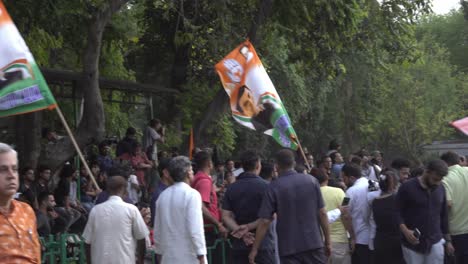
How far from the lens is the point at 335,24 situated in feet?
60.3

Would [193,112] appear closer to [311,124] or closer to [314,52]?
[314,52]

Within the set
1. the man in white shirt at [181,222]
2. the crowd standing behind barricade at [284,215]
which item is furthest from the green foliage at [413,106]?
the man in white shirt at [181,222]

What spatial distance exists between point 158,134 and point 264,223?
8888mm

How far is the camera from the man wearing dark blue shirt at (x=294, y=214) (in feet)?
31.0

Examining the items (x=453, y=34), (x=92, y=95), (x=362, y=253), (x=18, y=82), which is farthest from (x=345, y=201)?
(x=453, y=34)

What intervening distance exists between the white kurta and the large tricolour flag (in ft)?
4.91

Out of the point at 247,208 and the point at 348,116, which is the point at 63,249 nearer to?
the point at 247,208

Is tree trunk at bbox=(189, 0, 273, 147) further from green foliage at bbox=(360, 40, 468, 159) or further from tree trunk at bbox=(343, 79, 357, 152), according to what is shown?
green foliage at bbox=(360, 40, 468, 159)

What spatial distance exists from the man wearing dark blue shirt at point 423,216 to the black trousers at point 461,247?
2.10 feet

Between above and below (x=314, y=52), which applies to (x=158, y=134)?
below

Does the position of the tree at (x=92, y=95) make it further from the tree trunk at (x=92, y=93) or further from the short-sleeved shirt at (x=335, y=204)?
the short-sleeved shirt at (x=335, y=204)

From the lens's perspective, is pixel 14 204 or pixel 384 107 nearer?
pixel 14 204

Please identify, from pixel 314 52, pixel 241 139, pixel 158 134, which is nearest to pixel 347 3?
pixel 314 52

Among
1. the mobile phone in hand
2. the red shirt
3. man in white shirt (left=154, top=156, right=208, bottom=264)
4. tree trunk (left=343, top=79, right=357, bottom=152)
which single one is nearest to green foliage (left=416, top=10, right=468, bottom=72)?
tree trunk (left=343, top=79, right=357, bottom=152)
